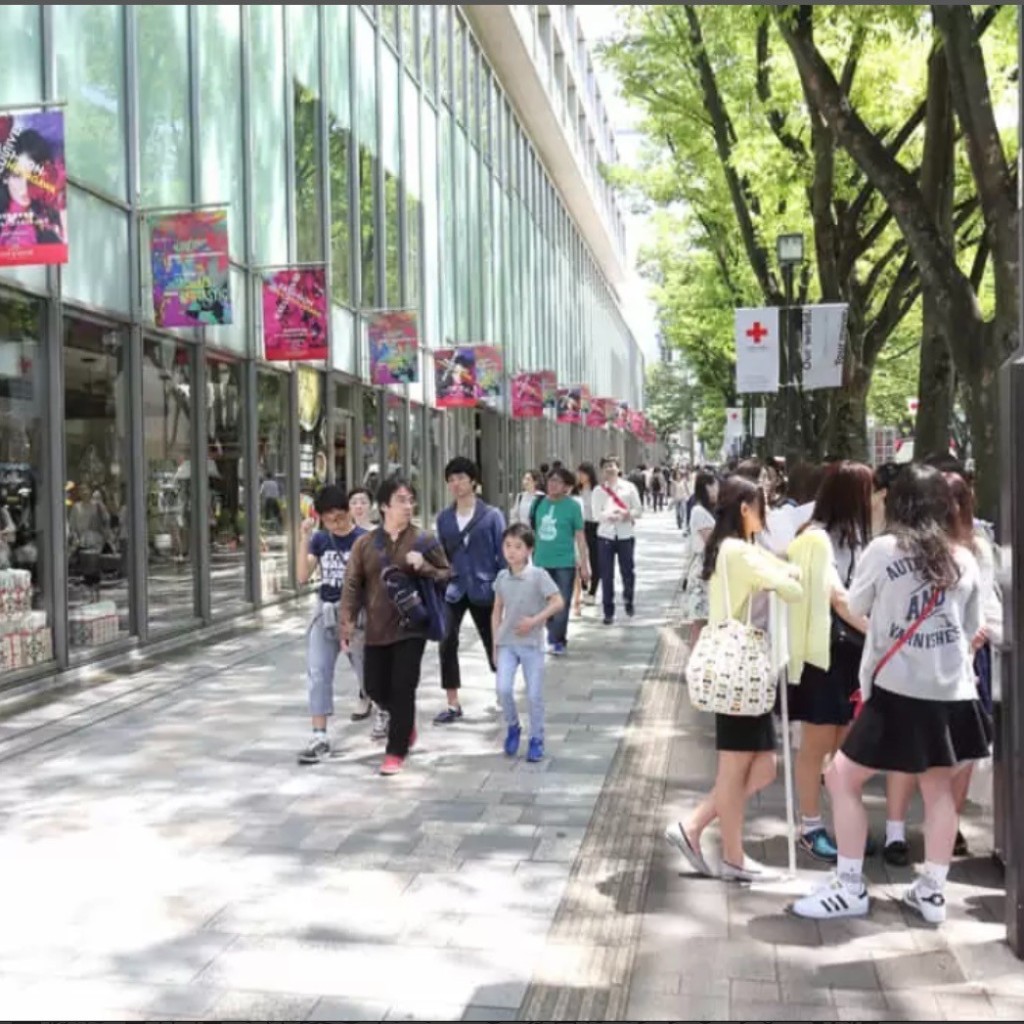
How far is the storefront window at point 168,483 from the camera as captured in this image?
1148 centimetres

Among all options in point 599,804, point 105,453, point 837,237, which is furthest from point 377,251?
point 599,804

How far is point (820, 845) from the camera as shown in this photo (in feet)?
17.5

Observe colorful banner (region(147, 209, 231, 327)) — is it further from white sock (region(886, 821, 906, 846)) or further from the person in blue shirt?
white sock (region(886, 821, 906, 846))

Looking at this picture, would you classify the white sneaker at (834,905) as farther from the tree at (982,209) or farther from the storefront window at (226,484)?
the storefront window at (226,484)

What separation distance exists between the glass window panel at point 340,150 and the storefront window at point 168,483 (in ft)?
16.6

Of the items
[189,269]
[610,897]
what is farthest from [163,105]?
[610,897]

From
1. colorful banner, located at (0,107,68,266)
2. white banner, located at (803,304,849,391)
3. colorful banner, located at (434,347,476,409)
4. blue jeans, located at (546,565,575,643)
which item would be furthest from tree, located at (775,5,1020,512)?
colorful banner, located at (434,347,476,409)

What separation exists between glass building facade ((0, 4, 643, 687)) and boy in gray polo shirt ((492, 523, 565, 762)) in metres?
4.23

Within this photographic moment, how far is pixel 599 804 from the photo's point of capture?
6.10 metres

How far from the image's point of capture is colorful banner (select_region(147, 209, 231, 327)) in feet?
35.4

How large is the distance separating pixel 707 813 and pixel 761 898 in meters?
0.41

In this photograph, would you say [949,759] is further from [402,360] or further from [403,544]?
[402,360]

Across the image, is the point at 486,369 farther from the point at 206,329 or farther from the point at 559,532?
the point at 559,532

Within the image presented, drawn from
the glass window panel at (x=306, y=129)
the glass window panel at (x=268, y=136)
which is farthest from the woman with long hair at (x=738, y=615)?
the glass window panel at (x=306, y=129)
